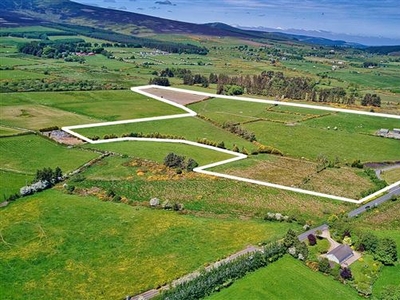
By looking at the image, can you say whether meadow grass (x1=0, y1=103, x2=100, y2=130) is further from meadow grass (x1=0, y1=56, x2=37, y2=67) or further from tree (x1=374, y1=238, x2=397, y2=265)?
tree (x1=374, y1=238, x2=397, y2=265)

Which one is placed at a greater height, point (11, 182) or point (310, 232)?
point (310, 232)

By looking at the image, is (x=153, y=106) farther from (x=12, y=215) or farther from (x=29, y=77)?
(x=12, y=215)

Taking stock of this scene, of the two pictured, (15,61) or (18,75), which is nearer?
(18,75)

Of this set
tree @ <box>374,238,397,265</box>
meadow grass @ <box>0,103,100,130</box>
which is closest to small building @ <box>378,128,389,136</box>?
tree @ <box>374,238,397,265</box>

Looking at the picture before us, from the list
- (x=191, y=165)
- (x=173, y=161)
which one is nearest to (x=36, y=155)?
(x=173, y=161)

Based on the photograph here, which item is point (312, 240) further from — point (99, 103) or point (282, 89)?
point (282, 89)

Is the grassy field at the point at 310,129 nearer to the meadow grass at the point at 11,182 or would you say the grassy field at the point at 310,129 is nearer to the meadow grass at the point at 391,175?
the meadow grass at the point at 391,175
